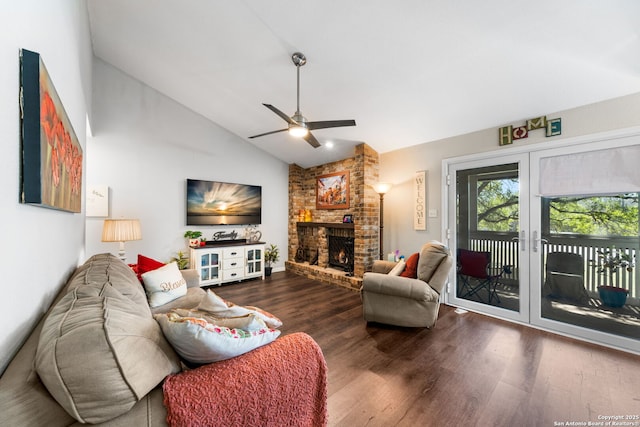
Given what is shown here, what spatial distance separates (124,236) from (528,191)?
16.6 ft

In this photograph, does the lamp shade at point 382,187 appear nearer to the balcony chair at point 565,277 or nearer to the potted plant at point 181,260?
the balcony chair at point 565,277

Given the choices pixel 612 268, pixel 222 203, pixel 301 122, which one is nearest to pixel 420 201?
pixel 612 268

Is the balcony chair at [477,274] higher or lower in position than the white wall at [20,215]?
lower

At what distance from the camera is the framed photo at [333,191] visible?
481 centimetres

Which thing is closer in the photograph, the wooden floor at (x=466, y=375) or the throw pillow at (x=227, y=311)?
the throw pillow at (x=227, y=311)

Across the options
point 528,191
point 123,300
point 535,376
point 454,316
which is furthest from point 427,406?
point 528,191

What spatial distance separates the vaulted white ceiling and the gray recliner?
5.79 ft

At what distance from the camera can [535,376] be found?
1.95 m

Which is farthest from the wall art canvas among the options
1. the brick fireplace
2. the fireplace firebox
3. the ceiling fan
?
the fireplace firebox

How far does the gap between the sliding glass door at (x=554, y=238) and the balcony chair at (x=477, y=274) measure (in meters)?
0.01

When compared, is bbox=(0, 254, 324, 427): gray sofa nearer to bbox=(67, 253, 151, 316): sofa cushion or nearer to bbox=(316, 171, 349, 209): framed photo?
bbox=(67, 253, 151, 316): sofa cushion

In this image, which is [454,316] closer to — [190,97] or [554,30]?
[554,30]

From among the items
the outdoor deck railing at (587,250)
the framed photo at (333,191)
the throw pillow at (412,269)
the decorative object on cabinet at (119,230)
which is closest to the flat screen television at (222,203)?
the decorative object on cabinet at (119,230)

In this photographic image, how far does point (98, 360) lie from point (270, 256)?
4.76 m
